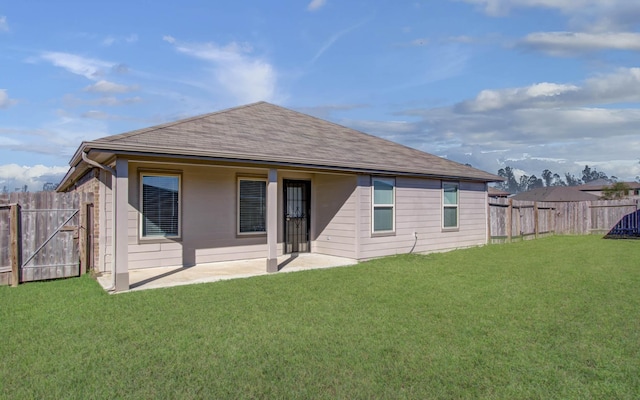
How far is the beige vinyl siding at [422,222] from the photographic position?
1065 cm

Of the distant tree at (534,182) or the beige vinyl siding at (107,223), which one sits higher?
the distant tree at (534,182)

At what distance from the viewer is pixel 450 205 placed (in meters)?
13.0

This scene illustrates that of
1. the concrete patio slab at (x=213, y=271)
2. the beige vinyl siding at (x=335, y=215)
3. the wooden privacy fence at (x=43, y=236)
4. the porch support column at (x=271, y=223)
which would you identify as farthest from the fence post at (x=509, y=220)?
the wooden privacy fence at (x=43, y=236)

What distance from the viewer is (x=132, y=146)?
699cm

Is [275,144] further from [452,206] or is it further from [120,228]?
[452,206]

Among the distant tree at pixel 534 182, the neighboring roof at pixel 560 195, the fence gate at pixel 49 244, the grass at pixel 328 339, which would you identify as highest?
the distant tree at pixel 534 182

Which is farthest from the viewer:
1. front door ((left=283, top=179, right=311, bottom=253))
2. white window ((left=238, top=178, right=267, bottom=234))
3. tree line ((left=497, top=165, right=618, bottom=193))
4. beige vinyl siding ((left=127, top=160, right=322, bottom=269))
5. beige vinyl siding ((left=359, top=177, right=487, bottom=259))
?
tree line ((left=497, top=165, right=618, bottom=193))

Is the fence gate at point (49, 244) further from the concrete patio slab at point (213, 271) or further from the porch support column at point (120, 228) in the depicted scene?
the porch support column at point (120, 228)

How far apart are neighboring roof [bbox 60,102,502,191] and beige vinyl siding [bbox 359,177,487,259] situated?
0.56m

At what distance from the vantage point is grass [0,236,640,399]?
10.8 feet

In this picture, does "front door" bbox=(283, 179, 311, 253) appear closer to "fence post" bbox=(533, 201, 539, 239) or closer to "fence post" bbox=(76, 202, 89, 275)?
"fence post" bbox=(76, 202, 89, 275)

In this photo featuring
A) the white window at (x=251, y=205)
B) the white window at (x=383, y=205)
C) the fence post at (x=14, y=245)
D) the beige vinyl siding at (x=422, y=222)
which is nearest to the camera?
the fence post at (x=14, y=245)

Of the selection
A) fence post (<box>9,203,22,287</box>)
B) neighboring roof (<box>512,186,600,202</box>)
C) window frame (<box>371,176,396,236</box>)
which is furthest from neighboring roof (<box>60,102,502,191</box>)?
neighboring roof (<box>512,186,600,202</box>)

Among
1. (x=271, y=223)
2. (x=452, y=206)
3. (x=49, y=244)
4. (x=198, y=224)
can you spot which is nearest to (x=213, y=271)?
(x=198, y=224)
